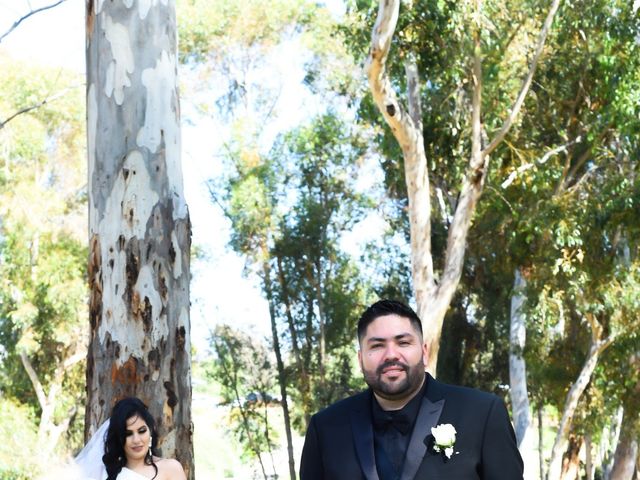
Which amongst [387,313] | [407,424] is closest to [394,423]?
[407,424]

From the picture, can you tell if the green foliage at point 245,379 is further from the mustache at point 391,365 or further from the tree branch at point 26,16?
the mustache at point 391,365

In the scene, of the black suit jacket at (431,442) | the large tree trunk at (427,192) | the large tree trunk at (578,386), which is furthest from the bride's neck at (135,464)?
the large tree trunk at (578,386)

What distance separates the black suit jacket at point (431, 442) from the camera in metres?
3.14

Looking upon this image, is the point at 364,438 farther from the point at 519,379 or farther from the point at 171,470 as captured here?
the point at 519,379

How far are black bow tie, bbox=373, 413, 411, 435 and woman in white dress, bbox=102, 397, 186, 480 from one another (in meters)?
2.09

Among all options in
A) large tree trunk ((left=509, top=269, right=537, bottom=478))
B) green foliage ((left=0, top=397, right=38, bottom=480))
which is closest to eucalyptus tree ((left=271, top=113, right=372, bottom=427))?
large tree trunk ((left=509, top=269, right=537, bottom=478))

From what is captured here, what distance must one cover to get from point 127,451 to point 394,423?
256 cm

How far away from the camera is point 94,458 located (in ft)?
18.1

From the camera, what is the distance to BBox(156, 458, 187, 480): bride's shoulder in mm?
A: 5348

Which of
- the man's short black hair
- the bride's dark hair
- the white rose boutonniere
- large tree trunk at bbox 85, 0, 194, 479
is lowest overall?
the white rose boutonniere

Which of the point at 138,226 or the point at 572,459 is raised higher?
the point at 572,459

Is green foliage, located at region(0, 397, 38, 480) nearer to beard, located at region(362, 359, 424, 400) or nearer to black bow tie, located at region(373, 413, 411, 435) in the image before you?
black bow tie, located at region(373, 413, 411, 435)

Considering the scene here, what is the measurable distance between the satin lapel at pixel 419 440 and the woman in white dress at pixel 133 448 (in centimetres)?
219

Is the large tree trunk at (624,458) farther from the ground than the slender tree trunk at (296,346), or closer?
closer
